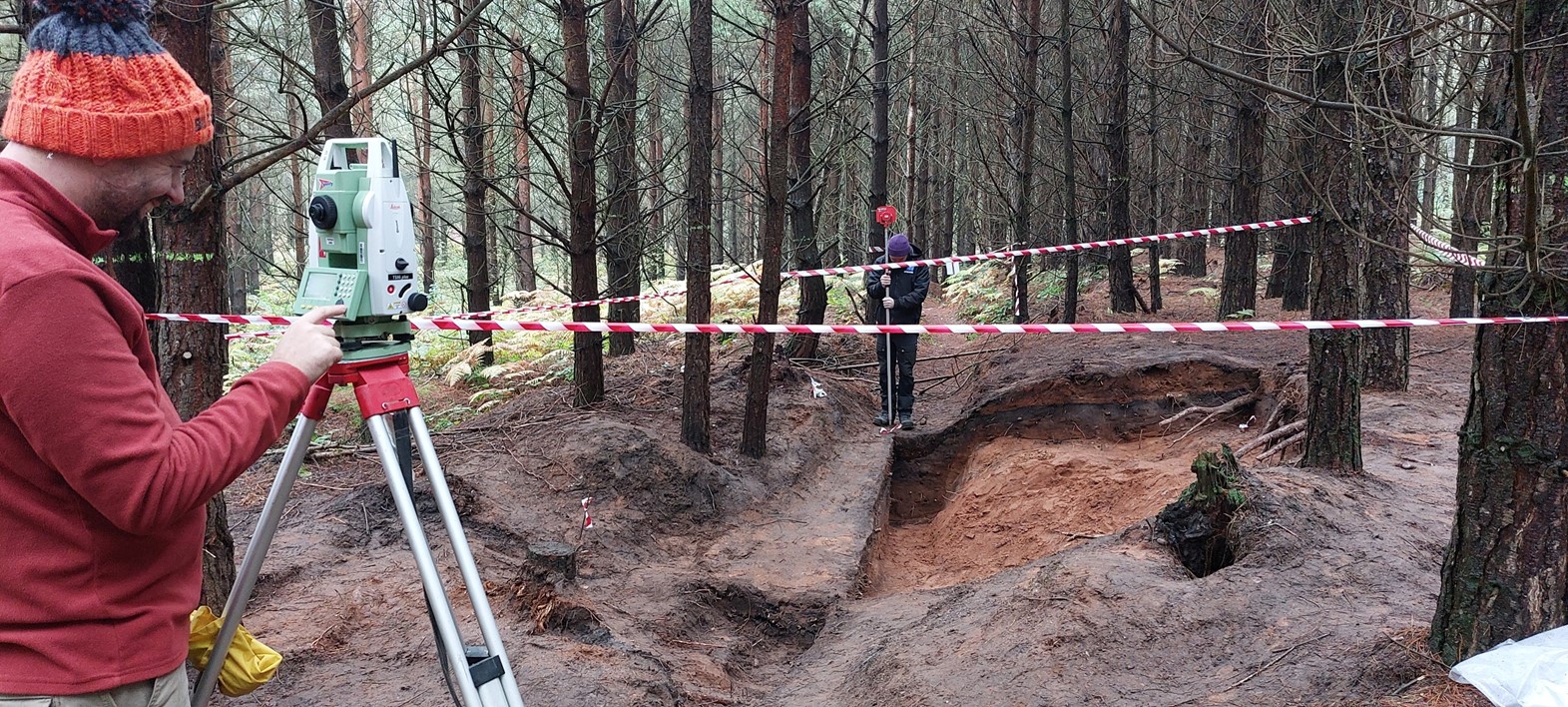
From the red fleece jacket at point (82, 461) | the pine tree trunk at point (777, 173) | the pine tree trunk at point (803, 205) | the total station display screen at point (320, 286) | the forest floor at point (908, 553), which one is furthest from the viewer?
the pine tree trunk at point (803, 205)

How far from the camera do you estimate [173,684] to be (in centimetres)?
184

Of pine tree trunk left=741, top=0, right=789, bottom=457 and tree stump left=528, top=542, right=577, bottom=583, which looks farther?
pine tree trunk left=741, top=0, right=789, bottom=457

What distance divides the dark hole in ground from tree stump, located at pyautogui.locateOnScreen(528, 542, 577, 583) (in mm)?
2743

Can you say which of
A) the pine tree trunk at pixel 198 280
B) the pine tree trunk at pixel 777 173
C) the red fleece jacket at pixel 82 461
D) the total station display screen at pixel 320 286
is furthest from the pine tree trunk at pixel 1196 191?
the red fleece jacket at pixel 82 461

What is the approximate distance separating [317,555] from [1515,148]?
6.47m

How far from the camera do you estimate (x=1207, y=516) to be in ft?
18.5

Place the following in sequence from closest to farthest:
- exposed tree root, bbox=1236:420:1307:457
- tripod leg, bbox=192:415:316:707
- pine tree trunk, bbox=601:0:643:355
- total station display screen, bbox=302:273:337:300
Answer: tripod leg, bbox=192:415:316:707 → total station display screen, bbox=302:273:337:300 → exposed tree root, bbox=1236:420:1307:457 → pine tree trunk, bbox=601:0:643:355

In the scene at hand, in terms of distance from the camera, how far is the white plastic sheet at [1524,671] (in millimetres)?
3051

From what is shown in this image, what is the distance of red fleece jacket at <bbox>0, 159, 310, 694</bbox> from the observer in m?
1.47

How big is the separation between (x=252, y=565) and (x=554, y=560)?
3.28 m

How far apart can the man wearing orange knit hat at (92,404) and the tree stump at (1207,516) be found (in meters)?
5.17

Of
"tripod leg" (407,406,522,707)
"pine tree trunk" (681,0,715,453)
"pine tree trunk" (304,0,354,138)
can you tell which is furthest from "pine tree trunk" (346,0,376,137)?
"tripod leg" (407,406,522,707)

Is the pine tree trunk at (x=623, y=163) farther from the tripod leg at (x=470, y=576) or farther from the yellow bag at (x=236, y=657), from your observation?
→ the yellow bag at (x=236, y=657)

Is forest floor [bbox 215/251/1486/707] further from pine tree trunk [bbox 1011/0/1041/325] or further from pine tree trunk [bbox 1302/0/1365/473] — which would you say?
pine tree trunk [bbox 1011/0/1041/325]
